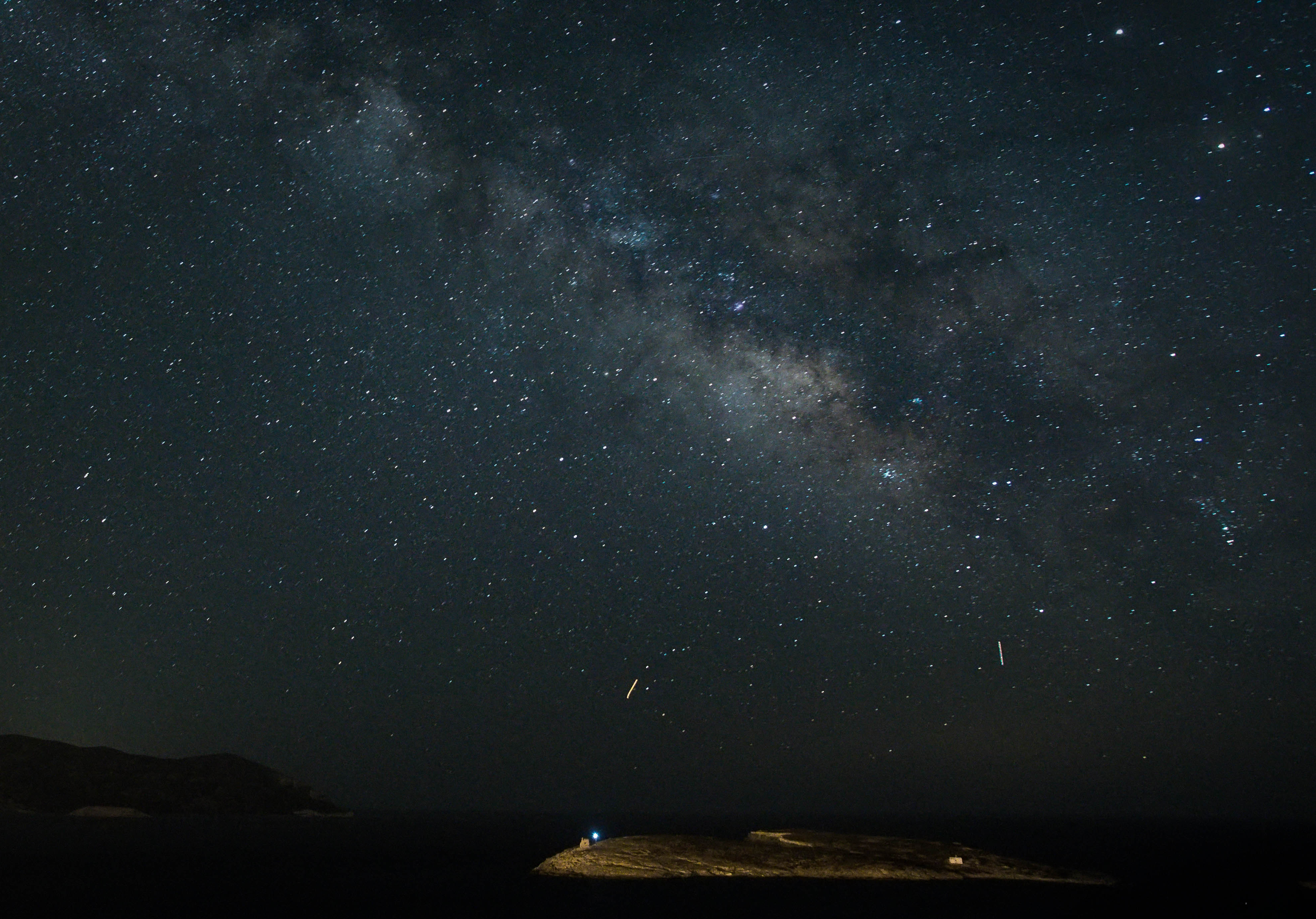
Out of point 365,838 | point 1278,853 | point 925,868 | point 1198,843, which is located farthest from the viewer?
point 1198,843

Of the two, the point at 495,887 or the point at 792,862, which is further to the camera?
the point at 495,887

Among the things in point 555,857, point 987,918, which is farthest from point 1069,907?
point 555,857

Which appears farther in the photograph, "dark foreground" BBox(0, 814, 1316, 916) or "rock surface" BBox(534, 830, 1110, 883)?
"rock surface" BBox(534, 830, 1110, 883)

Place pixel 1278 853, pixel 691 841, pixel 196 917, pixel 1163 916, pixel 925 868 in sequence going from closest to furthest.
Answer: pixel 196 917
pixel 1163 916
pixel 925 868
pixel 691 841
pixel 1278 853

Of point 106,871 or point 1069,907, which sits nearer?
point 1069,907

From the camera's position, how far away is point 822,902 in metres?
55.4

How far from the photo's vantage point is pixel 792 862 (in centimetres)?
6756

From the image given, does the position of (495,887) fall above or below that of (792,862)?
below

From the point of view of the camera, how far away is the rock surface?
6562 centimetres

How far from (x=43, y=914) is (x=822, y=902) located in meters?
51.8

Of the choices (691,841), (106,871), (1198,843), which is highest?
(691,841)

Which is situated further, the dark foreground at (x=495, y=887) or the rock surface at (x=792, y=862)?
the rock surface at (x=792, y=862)

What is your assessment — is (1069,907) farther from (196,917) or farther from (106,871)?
(106,871)

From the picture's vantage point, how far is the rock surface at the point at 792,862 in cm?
6562
